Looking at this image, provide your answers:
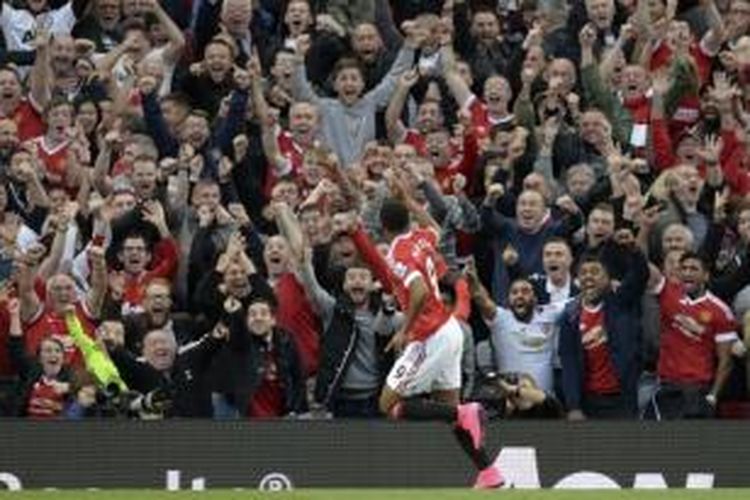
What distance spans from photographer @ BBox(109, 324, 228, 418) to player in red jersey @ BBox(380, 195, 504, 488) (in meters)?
1.91

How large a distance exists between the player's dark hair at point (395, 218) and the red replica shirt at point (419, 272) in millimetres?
68

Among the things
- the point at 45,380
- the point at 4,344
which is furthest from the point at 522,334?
the point at 4,344

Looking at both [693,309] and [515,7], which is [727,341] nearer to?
[693,309]

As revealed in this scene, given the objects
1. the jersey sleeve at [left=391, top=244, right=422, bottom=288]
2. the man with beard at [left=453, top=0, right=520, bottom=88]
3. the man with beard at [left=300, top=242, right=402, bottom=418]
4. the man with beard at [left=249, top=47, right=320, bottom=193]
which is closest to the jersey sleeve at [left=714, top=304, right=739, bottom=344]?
the man with beard at [left=300, top=242, right=402, bottom=418]

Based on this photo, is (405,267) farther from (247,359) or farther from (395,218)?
(247,359)

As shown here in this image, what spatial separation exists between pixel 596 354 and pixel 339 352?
2.00 m

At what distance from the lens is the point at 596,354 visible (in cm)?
2100

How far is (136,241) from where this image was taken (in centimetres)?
2153

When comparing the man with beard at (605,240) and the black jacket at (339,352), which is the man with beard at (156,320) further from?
the man with beard at (605,240)

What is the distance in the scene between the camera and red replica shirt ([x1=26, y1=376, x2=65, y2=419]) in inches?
806

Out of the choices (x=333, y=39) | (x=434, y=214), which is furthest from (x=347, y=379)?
(x=333, y=39)

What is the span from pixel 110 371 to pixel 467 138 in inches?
169

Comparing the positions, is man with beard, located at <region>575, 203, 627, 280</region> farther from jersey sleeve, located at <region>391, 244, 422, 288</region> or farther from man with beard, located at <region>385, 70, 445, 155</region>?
jersey sleeve, located at <region>391, 244, 422, 288</region>

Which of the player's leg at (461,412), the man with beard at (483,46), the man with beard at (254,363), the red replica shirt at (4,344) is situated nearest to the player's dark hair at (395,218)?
the player's leg at (461,412)
